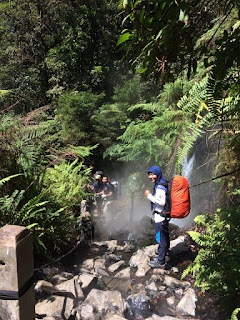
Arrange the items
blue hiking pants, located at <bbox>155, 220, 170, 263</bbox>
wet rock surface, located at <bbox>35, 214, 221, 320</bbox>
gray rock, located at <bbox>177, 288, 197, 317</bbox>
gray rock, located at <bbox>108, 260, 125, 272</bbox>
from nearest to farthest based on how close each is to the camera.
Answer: wet rock surface, located at <bbox>35, 214, 221, 320</bbox>, gray rock, located at <bbox>177, 288, 197, 317</bbox>, blue hiking pants, located at <bbox>155, 220, 170, 263</bbox>, gray rock, located at <bbox>108, 260, 125, 272</bbox>

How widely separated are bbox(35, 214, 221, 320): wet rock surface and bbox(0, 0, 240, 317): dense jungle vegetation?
482mm

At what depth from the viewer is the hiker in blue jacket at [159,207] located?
179 inches

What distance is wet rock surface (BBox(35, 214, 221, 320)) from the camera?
348 cm

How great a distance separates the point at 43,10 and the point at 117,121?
931cm

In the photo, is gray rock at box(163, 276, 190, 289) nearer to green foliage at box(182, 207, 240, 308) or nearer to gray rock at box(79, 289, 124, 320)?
green foliage at box(182, 207, 240, 308)

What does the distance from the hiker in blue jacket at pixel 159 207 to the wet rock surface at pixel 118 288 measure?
0.81 feet

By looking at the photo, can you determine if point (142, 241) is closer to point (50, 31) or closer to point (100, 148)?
point (100, 148)

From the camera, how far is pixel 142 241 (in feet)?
21.1

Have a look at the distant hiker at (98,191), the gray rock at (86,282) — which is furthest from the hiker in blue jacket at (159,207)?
the distant hiker at (98,191)

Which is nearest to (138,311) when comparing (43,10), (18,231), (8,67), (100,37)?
(18,231)

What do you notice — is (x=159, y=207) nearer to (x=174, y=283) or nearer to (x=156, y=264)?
(x=156, y=264)

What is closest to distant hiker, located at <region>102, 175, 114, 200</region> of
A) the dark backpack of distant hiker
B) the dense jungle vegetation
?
the dense jungle vegetation

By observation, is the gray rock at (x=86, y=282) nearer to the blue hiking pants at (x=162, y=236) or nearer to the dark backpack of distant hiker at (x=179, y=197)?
the blue hiking pants at (x=162, y=236)

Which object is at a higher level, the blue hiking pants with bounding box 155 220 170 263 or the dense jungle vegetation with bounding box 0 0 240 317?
the dense jungle vegetation with bounding box 0 0 240 317
